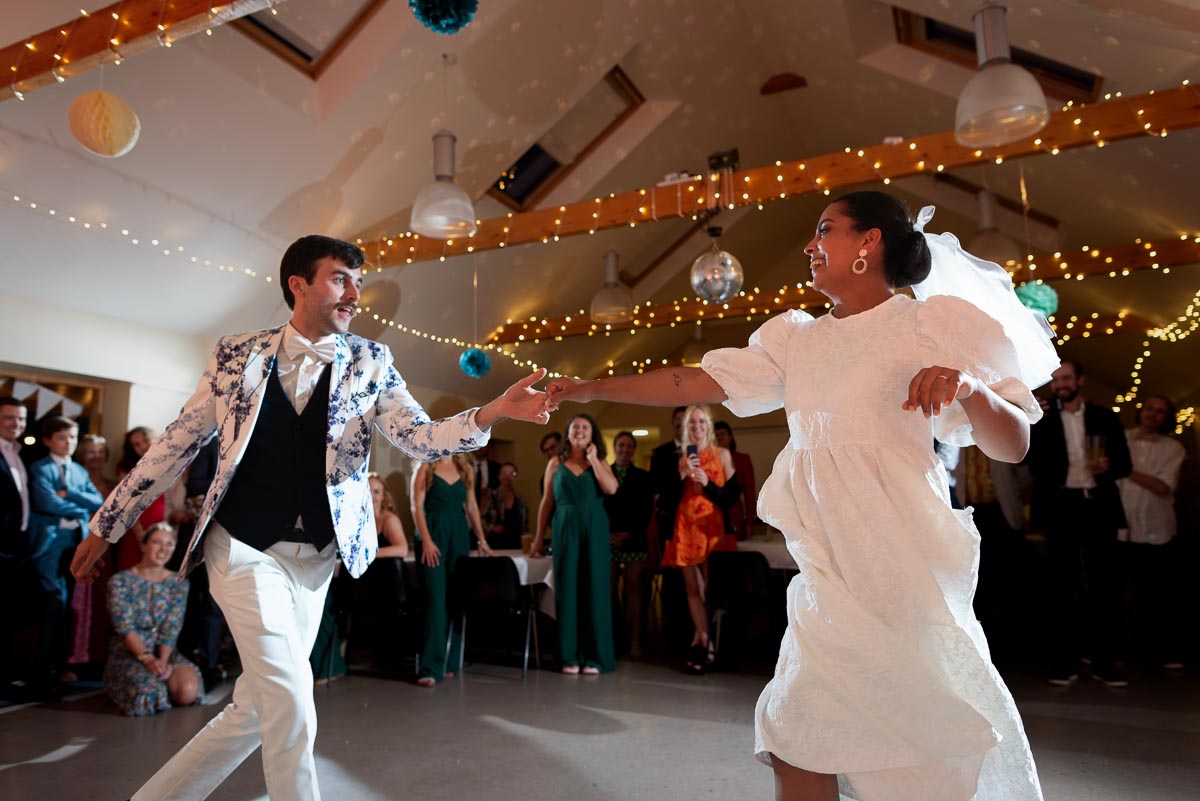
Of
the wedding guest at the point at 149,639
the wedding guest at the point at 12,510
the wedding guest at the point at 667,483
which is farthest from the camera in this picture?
the wedding guest at the point at 667,483

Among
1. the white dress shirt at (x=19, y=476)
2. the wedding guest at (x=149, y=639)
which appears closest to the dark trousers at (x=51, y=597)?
the white dress shirt at (x=19, y=476)

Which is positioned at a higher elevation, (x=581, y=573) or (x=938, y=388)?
(x=938, y=388)

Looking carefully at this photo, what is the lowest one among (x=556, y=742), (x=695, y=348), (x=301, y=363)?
(x=556, y=742)

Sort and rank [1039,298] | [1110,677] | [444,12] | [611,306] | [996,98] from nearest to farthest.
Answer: [444,12] < [996,98] < [1110,677] < [1039,298] < [611,306]

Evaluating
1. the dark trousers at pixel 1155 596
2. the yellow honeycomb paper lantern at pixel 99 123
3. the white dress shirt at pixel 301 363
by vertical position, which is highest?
Result: the yellow honeycomb paper lantern at pixel 99 123

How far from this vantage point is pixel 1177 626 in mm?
5891

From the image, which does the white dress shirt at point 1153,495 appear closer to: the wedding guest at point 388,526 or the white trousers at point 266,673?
the wedding guest at point 388,526

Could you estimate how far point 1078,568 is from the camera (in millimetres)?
4270

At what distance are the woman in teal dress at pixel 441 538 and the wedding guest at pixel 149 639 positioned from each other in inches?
49.1

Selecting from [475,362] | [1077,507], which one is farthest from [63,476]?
[1077,507]

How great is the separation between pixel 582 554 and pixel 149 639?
7.84 ft

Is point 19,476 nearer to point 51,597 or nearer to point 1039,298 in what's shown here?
point 51,597

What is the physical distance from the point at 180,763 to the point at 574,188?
22.0ft

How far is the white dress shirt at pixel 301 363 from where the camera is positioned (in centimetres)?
218
